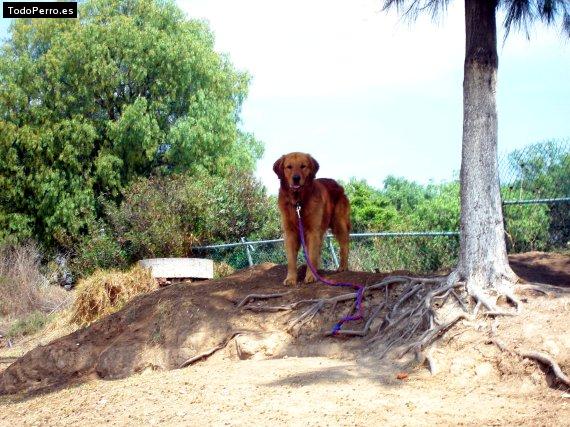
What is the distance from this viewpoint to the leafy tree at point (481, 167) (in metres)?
7.69

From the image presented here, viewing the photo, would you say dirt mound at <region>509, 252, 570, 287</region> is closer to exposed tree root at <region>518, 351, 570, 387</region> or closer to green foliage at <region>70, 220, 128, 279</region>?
exposed tree root at <region>518, 351, 570, 387</region>

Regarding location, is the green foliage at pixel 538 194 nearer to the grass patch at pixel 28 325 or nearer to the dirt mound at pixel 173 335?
the dirt mound at pixel 173 335

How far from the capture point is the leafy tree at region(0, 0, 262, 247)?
89.9ft

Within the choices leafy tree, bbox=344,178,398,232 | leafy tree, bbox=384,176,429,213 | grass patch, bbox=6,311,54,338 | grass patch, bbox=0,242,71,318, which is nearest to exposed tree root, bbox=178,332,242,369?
grass patch, bbox=6,311,54,338

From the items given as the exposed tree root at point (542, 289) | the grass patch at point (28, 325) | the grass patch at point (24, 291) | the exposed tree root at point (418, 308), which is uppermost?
the exposed tree root at point (542, 289)

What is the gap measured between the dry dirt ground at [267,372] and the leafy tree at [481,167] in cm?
43

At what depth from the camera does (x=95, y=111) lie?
94.5ft

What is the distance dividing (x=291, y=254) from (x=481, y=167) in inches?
110

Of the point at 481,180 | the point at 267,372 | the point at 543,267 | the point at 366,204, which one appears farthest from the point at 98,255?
the point at 366,204

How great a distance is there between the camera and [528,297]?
7.49 m

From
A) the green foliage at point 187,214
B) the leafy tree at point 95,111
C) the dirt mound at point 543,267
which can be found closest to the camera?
the dirt mound at point 543,267

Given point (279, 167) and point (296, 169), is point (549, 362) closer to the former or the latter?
point (296, 169)

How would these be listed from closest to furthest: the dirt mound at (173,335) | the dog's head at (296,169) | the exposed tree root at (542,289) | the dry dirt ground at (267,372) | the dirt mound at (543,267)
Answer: the dry dirt ground at (267,372) → the exposed tree root at (542,289) → the dirt mound at (173,335) → the dog's head at (296,169) → the dirt mound at (543,267)

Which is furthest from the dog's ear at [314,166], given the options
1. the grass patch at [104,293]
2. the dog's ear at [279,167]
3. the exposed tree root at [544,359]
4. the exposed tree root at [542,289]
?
the grass patch at [104,293]
